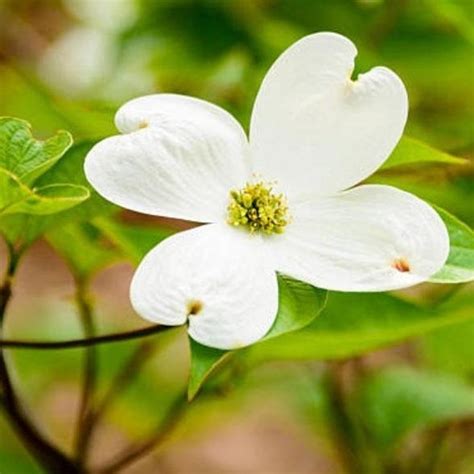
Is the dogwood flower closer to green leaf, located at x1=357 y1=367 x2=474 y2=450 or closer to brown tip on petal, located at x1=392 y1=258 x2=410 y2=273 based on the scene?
brown tip on petal, located at x1=392 y1=258 x2=410 y2=273

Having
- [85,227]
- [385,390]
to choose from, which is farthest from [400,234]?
[385,390]

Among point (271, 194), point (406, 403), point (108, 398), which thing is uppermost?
point (271, 194)

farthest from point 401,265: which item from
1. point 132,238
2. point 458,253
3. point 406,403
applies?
point 406,403

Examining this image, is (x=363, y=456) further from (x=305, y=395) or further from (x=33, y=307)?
(x=33, y=307)

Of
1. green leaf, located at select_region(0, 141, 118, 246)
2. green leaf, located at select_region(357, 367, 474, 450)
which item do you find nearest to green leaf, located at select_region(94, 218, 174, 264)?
green leaf, located at select_region(0, 141, 118, 246)

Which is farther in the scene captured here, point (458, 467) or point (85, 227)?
point (458, 467)

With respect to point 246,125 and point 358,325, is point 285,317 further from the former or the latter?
point 246,125

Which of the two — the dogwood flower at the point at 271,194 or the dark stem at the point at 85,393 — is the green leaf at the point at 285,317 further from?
the dark stem at the point at 85,393
